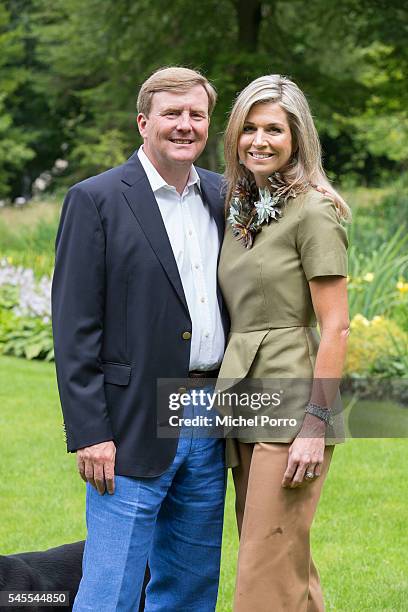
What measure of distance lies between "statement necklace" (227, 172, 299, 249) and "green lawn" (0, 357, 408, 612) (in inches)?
80.6

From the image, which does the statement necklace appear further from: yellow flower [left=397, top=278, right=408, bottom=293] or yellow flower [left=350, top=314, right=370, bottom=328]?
yellow flower [left=397, top=278, right=408, bottom=293]

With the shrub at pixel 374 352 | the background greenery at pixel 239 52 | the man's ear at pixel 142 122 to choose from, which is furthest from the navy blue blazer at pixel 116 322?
the background greenery at pixel 239 52

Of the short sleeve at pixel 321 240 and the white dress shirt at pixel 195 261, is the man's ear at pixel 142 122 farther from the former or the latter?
the short sleeve at pixel 321 240

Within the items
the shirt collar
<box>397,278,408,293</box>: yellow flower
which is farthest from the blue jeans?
<box>397,278,408,293</box>: yellow flower

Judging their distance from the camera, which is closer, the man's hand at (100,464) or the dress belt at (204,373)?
the man's hand at (100,464)

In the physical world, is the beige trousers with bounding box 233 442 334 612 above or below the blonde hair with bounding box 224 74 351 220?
below

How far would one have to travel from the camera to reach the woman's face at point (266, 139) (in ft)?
10.2

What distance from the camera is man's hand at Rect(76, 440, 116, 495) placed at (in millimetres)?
3053

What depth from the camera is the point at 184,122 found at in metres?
3.11

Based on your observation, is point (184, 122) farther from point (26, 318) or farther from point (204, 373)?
point (26, 318)

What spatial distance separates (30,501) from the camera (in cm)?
589

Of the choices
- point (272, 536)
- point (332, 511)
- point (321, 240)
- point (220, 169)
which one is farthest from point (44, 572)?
point (220, 169)

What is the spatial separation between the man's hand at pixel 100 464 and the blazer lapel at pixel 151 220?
0.53 metres

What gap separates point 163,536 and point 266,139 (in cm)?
144
